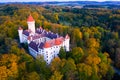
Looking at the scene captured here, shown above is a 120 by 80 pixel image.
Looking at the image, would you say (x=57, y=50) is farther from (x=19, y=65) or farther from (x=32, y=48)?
(x=19, y=65)

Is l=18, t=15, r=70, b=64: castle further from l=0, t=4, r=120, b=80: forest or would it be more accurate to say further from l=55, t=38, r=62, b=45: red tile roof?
l=0, t=4, r=120, b=80: forest

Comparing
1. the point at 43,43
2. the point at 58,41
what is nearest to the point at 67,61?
the point at 58,41

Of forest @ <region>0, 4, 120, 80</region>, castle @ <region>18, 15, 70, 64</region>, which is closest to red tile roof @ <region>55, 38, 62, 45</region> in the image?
castle @ <region>18, 15, 70, 64</region>

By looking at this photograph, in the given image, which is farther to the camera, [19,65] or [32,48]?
[32,48]

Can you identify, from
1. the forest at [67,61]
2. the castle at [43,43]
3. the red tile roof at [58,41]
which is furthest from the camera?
the red tile roof at [58,41]

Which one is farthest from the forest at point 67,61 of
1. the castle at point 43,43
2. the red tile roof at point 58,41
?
the red tile roof at point 58,41

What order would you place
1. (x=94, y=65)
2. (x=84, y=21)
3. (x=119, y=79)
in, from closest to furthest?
(x=94, y=65), (x=119, y=79), (x=84, y=21)

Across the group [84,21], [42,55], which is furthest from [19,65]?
[84,21]

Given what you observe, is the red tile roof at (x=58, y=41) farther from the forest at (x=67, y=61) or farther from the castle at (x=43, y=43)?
the forest at (x=67, y=61)
